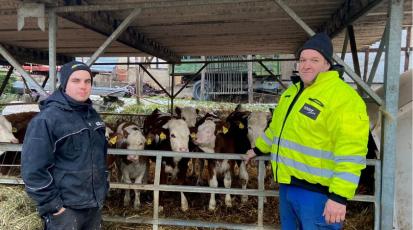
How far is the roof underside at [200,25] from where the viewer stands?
4375mm

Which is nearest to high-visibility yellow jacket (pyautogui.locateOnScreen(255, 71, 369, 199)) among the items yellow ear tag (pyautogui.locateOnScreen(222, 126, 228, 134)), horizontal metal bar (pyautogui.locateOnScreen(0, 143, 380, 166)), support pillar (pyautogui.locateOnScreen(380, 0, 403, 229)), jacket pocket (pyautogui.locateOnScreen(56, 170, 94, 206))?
horizontal metal bar (pyautogui.locateOnScreen(0, 143, 380, 166))

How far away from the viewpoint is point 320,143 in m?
2.67

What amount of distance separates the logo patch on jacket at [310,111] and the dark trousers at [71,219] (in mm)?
1825

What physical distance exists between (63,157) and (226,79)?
21.9 meters

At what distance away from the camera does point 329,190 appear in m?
2.56

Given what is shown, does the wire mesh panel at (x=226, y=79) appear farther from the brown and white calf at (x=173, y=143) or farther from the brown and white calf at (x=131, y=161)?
the brown and white calf at (x=131, y=161)

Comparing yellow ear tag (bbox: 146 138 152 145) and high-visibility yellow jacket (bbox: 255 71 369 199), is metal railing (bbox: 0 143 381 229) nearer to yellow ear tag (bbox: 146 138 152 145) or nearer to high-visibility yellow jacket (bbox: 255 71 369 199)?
yellow ear tag (bbox: 146 138 152 145)

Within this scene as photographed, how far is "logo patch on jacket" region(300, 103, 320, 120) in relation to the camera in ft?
8.72

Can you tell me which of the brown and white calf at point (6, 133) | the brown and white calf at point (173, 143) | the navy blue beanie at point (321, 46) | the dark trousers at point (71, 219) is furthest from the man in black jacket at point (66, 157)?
the brown and white calf at point (6, 133)

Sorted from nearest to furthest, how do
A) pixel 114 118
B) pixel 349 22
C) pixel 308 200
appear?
pixel 308 200 → pixel 349 22 → pixel 114 118

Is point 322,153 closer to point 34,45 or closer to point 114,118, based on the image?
point 34,45

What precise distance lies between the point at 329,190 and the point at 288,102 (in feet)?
2.63

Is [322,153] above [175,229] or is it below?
above

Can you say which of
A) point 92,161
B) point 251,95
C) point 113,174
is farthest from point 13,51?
point 251,95
